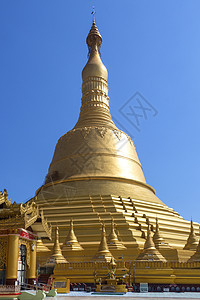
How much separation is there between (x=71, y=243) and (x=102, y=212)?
4148mm

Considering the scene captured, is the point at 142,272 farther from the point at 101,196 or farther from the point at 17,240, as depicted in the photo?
the point at 101,196

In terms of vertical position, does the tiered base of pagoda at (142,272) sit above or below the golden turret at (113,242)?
below

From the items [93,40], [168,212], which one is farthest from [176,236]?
[93,40]

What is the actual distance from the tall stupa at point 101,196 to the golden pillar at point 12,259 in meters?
6.21

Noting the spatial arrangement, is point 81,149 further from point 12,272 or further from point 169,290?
point 12,272

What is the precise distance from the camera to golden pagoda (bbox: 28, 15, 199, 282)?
63.6ft

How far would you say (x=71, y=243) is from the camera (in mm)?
19531

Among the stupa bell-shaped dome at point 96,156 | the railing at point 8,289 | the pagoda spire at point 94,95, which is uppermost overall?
the pagoda spire at point 94,95

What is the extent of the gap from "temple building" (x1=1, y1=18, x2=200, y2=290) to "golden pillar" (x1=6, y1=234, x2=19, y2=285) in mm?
1750

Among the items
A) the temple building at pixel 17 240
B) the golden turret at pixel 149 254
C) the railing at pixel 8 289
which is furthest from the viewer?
the golden turret at pixel 149 254

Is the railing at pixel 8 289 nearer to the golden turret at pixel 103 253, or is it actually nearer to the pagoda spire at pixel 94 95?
the golden turret at pixel 103 253

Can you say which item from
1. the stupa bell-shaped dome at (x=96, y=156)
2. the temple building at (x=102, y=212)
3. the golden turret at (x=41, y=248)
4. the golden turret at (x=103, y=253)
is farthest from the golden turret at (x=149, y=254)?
the stupa bell-shaped dome at (x=96, y=156)

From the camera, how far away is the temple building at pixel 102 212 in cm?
1705

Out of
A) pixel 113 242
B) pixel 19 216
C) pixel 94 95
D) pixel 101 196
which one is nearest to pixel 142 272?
pixel 113 242
